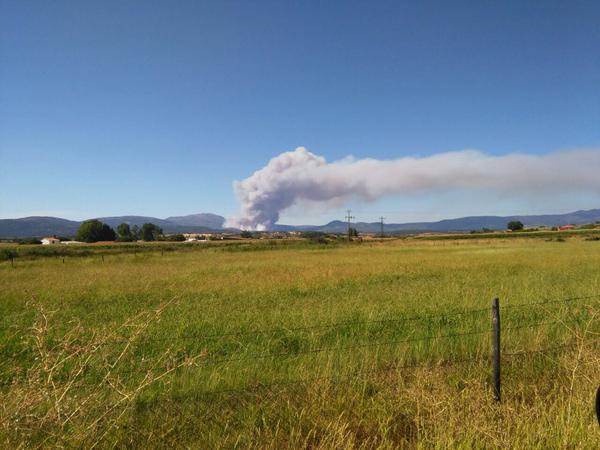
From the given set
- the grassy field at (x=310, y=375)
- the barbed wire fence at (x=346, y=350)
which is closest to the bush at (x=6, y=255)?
the grassy field at (x=310, y=375)

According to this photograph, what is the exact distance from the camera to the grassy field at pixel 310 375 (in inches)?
143

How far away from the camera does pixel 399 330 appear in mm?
8695

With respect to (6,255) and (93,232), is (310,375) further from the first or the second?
(93,232)

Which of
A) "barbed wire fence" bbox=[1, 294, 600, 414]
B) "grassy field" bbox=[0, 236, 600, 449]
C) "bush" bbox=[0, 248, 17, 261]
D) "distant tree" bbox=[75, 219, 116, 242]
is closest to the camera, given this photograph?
"grassy field" bbox=[0, 236, 600, 449]

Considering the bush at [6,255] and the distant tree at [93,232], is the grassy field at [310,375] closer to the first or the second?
the bush at [6,255]

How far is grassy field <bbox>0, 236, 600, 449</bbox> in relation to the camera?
11.9 feet

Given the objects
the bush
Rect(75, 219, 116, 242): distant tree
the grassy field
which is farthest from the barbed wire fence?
Rect(75, 219, 116, 242): distant tree

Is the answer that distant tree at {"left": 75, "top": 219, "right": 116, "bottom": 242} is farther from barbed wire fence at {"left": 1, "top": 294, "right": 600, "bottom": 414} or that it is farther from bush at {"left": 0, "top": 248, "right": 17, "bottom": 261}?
barbed wire fence at {"left": 1, "top": 294, "right": 600, "bottom": 414}

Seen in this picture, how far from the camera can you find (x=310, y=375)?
225 inches

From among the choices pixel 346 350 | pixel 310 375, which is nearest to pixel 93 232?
pixel 346 350

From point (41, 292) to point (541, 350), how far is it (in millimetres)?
19674

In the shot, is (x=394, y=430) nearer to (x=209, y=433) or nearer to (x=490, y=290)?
(x=209, y=433)

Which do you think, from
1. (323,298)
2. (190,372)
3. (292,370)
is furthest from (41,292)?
(292,370)

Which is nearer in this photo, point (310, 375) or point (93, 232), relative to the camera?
point (310, 375)
